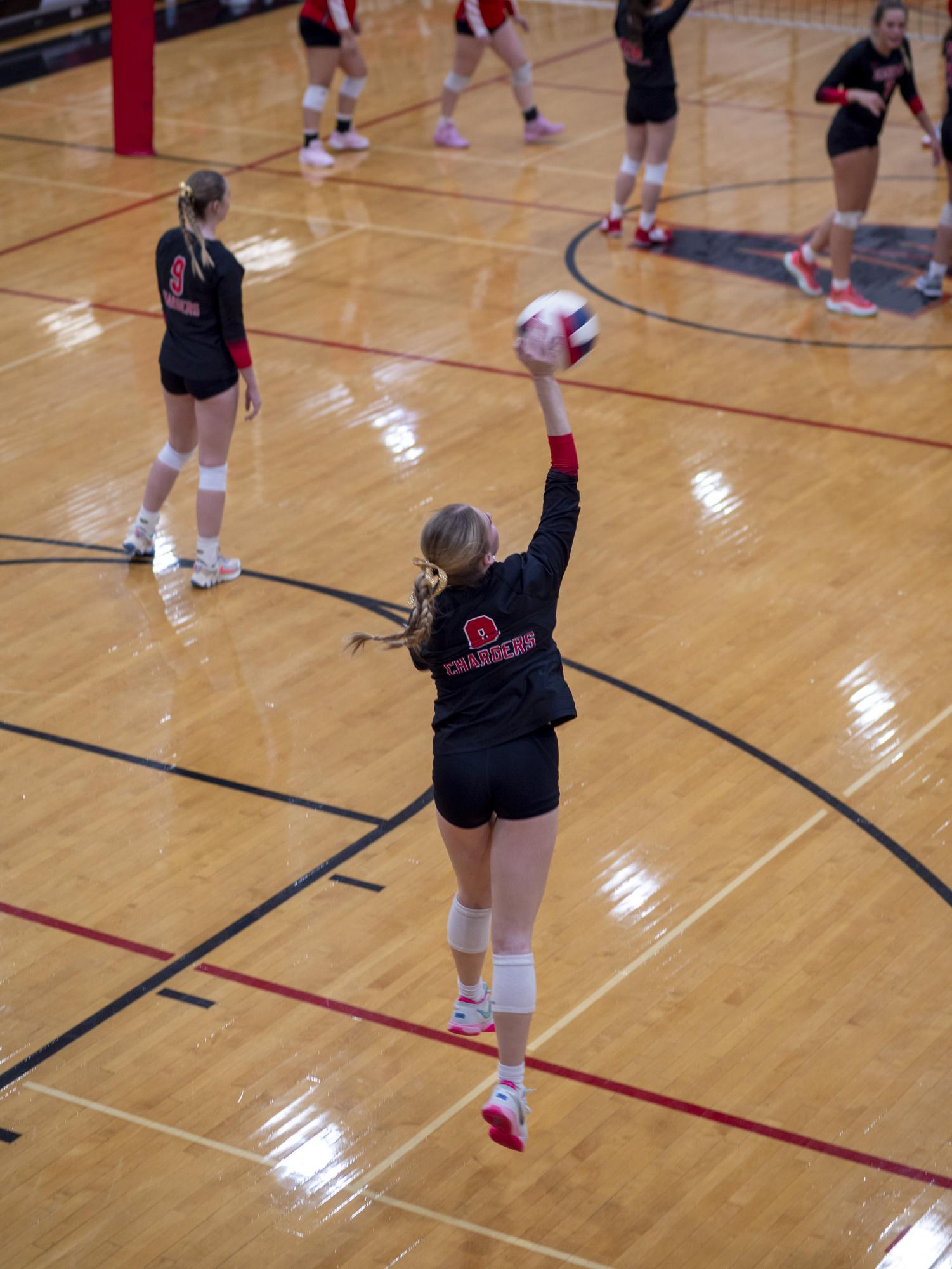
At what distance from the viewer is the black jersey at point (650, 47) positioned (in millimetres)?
11695

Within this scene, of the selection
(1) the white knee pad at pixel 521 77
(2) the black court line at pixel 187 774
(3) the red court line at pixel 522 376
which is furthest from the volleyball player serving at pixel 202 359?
(1) the white knee pad at pixel 521 77

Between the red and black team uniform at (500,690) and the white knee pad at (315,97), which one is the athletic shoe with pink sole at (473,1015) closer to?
the red and black team uniform at (500,690)

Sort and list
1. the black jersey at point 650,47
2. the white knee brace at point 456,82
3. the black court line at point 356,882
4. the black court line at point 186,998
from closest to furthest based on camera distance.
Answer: the black court line at point 186,998, the black court line at point 356,882, the black jersey at point 650,47, the white knee brace at point 456,82

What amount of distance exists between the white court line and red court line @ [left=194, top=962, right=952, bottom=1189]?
64 cm

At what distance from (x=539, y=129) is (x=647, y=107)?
3.16 meters

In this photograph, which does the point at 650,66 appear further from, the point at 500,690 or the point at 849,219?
the point at 500,690

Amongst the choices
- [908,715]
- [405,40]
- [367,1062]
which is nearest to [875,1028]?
[367,1062]

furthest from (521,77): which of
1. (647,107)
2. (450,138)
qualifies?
(647,107)

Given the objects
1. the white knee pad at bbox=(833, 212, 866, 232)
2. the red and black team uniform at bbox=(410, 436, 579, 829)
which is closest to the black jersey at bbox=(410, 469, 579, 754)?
the red and black team uniform at bbox=(410, 436, 579, 829)

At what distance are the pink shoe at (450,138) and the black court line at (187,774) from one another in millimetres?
9183

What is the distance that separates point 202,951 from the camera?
18.5 ft

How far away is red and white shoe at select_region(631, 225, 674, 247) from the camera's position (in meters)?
12.3

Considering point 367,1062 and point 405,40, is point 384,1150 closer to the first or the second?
point 367,1062

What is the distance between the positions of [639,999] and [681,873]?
696 mm
